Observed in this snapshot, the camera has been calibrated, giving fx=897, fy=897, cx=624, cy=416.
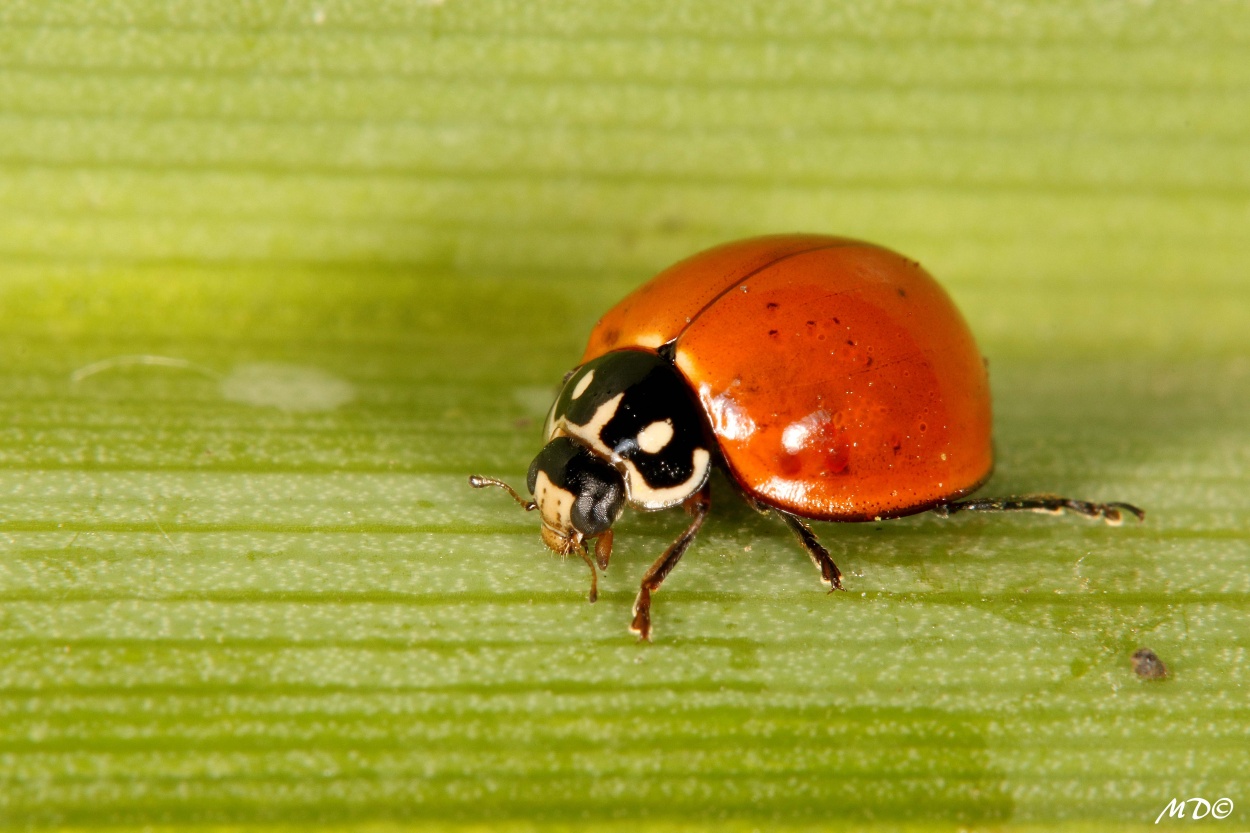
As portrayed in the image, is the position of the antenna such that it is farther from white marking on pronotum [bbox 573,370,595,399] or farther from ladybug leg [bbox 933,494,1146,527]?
ladybug leg [bbox 933,494,1146,527]

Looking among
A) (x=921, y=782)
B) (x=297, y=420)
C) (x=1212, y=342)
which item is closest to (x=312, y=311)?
(x=297, y=420)

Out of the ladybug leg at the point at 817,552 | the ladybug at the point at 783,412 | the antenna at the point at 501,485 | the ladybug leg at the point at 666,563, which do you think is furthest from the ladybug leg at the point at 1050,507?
the antenna at the point at 501,485

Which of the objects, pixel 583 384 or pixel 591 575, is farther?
pixel 583 384

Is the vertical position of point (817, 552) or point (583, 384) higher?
point (583, 384)

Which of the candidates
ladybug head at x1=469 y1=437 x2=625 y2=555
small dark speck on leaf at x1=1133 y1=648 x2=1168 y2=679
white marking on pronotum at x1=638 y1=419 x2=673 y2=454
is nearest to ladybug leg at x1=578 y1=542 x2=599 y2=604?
ladybug head at x1=469 y1=437 x2=625 y2=555

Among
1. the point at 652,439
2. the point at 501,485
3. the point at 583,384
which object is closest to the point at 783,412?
the point at 652,439

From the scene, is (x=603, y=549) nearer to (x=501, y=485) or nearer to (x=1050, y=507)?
(x=501, y=485)

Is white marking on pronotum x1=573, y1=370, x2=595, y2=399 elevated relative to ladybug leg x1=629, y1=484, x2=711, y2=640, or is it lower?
elevated
